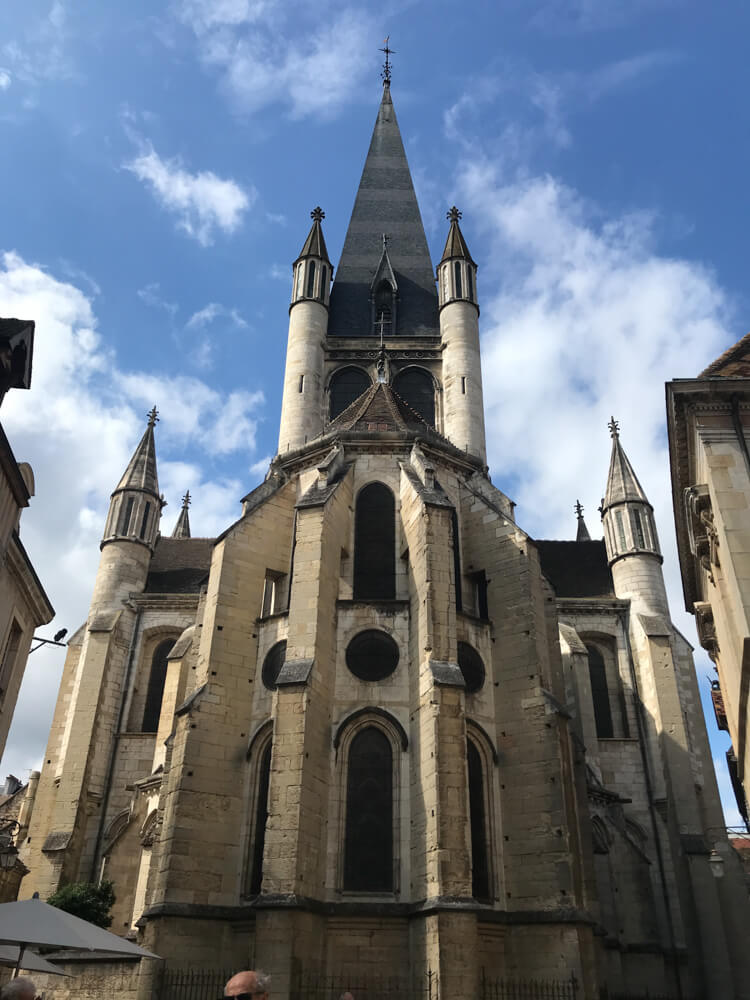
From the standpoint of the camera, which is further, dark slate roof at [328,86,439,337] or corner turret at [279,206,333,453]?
dark slate roof at [328,86,439,337]

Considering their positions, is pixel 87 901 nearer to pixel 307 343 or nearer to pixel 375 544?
pixel 375 544

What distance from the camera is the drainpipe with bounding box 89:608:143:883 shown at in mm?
21500

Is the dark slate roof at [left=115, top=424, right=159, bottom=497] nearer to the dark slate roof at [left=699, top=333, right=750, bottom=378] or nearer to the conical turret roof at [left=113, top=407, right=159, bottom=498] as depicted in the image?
the conical turret roof at [left=113, top=407, right=159, bottom=498]

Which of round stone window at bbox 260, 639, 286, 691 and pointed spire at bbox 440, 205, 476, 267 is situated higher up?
pointed spire at bbox 440, 205, 476, 267

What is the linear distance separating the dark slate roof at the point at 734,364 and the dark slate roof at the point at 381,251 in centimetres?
1875

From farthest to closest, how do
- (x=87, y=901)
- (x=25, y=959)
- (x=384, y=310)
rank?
(x=384, y=310), (x=87, y=901), (x=25, y=959)

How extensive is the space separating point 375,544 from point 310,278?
56.9 feet

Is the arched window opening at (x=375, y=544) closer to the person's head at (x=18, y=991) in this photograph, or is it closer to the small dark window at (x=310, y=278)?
the person's head at (x=18, y=991)

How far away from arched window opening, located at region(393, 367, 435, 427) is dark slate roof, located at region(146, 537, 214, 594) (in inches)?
346

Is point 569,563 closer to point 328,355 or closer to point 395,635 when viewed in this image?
point 328,355

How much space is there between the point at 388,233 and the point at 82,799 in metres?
26.3

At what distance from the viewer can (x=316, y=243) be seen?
109 ft

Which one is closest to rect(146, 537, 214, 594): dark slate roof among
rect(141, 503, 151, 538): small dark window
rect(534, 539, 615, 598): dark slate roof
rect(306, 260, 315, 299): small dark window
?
rect(141, 503, 151, 538): small dark window

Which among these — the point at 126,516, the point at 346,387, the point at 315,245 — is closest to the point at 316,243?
the point at 315,245
